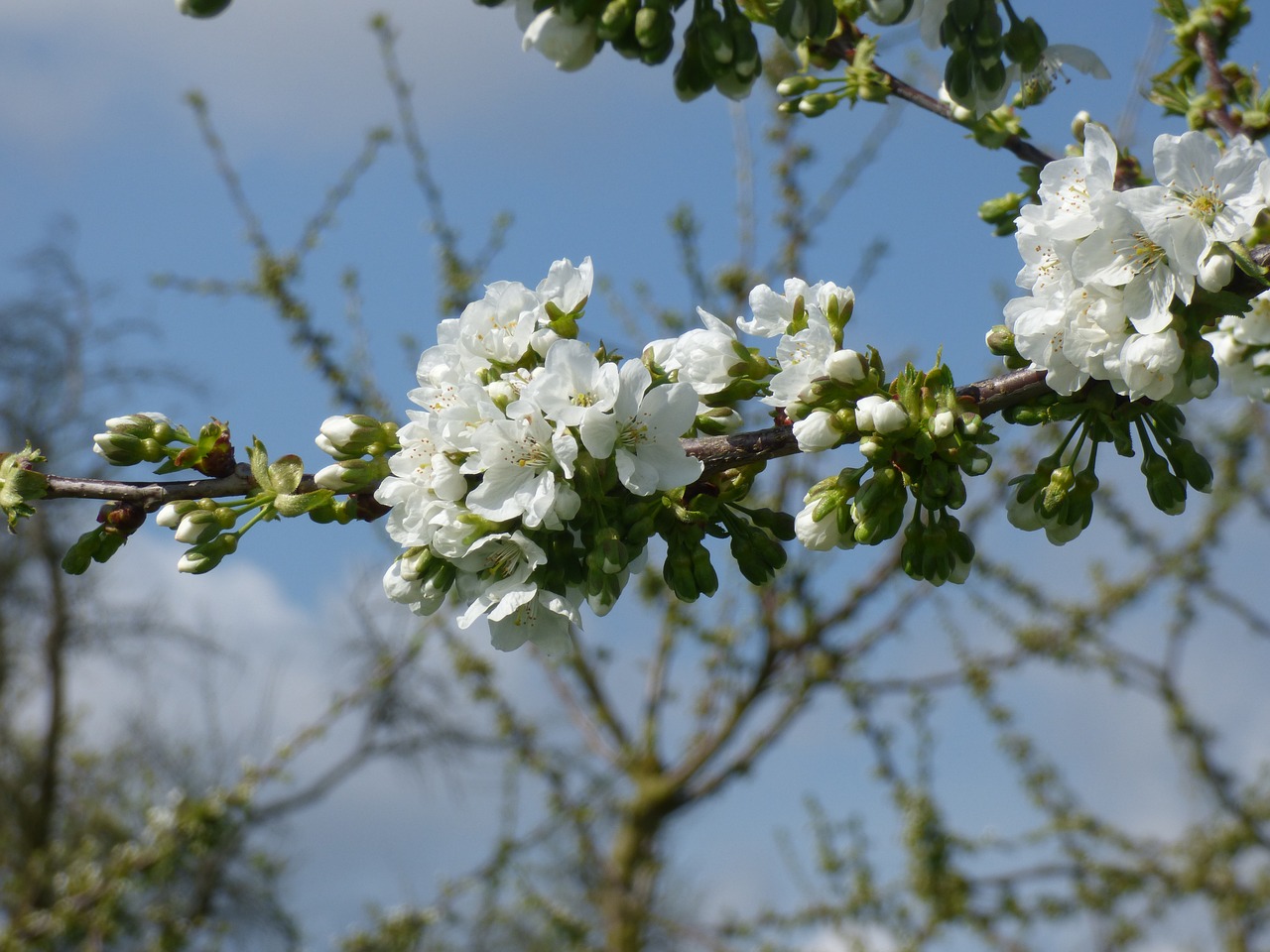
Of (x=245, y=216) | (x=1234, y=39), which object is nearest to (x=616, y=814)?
(x=245, y=216)

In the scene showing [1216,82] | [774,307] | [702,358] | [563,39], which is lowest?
[702,358]

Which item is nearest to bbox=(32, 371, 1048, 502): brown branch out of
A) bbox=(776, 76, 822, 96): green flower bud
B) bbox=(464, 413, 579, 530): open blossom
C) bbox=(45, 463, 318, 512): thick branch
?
bbox=(45, 463, 318, 512): thick branch

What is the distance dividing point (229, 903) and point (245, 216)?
5.15 metres

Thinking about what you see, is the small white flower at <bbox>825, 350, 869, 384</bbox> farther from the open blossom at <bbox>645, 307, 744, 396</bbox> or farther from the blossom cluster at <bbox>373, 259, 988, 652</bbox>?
the open blossom at <bbox>645, 307, 744, 396</bbox>

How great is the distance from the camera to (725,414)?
166 centimetres

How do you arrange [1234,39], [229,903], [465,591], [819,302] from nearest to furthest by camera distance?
1. [465,591]
2. [819,302]
3. [1234,39]
4. [229,903]

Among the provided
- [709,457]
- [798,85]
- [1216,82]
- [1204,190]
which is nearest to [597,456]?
[709,457]

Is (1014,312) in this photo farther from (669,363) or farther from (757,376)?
(669,363)

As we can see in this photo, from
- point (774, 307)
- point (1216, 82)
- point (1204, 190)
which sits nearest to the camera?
point (1204, 190)

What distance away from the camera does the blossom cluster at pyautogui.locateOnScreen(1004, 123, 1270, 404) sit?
1.44 metres

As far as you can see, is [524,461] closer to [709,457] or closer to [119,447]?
[709,457]

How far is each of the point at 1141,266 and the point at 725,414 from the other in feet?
2.04

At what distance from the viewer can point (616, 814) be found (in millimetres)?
6789

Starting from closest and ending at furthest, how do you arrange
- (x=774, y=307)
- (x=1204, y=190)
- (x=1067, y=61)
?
1. (x=1204, y=190)
2. (x=774, y=307)
3. (x=1067, y=61)
